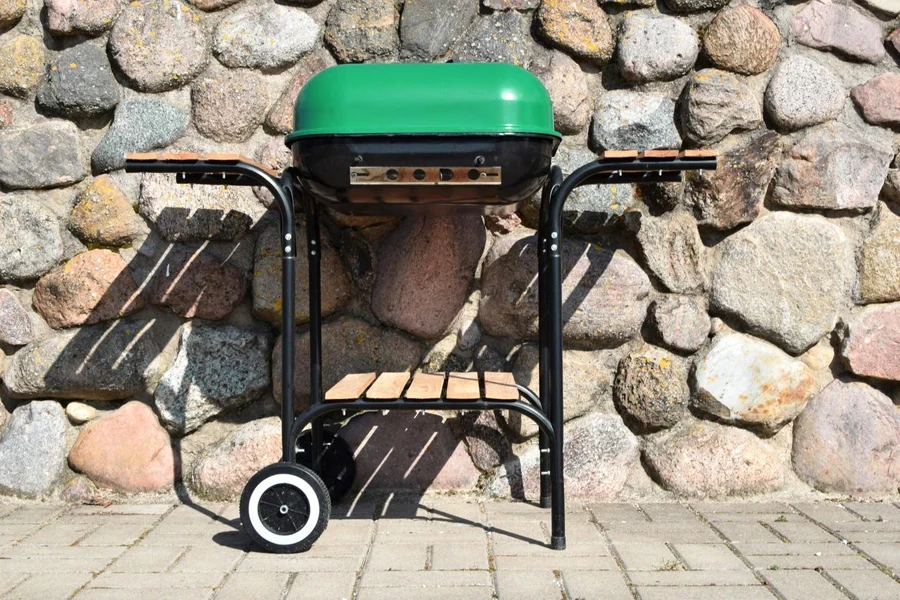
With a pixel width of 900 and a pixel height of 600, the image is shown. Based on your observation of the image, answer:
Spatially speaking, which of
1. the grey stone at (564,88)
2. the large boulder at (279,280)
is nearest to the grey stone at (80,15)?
the large boulder at (279,280)

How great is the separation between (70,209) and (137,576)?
4.73ft

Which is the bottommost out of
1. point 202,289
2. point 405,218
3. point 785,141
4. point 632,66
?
point 202,289

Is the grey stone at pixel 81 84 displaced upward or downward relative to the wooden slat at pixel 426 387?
upward

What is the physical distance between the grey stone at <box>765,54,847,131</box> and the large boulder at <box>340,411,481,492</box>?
1.60 metres

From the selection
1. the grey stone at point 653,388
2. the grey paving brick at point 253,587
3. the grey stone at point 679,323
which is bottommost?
the grey paving brick at point 253,587

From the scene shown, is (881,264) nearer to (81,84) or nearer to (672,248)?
(672,248)

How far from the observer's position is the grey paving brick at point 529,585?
2.39 meters

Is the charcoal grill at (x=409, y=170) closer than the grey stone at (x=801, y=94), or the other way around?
the charcoal grill at (x=409, y=170)

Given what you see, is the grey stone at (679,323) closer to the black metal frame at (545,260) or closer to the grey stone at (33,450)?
the black metal frame at (545,260)

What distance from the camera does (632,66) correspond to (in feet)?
11.0

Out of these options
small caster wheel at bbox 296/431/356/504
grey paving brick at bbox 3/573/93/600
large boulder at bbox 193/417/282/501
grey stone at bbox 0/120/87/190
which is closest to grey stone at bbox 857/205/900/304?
small caster wheel at bbox 296/431/356/504

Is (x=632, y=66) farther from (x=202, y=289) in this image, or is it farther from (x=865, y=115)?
(x=202, y=289)

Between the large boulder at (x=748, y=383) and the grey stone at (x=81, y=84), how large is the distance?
7.42 feet

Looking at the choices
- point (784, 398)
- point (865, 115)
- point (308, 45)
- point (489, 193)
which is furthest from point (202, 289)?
point (865, 115)
